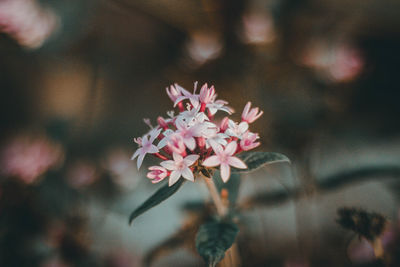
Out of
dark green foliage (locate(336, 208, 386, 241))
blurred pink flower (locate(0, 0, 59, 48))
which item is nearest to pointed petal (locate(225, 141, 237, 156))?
dark green foliage (locate(336, 208, 386, 241))

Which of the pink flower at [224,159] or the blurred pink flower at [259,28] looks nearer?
the pink flower at [224,159]

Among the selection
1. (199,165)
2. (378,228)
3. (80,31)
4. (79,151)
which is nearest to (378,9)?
(378,228)

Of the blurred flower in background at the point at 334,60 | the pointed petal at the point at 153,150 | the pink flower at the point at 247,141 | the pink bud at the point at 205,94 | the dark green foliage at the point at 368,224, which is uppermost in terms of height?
the blurred flower in background at the point at 334,60

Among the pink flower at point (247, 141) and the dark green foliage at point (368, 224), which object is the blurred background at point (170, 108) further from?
the pink flower at point (247, 141)

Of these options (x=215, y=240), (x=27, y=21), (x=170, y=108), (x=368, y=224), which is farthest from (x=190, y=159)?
(x=27, y=21)

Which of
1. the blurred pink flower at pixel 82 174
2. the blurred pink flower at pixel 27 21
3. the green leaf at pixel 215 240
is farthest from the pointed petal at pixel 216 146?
the blurred pink flower at pixel 27 21

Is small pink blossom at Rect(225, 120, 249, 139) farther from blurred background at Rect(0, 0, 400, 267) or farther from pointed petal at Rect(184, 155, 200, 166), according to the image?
blurred background at Rect(0, 0, 400, 267)

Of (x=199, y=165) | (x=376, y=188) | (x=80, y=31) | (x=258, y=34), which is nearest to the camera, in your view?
(x=199, y=165)

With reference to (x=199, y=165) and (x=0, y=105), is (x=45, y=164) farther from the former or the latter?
(x=199, y=165)
